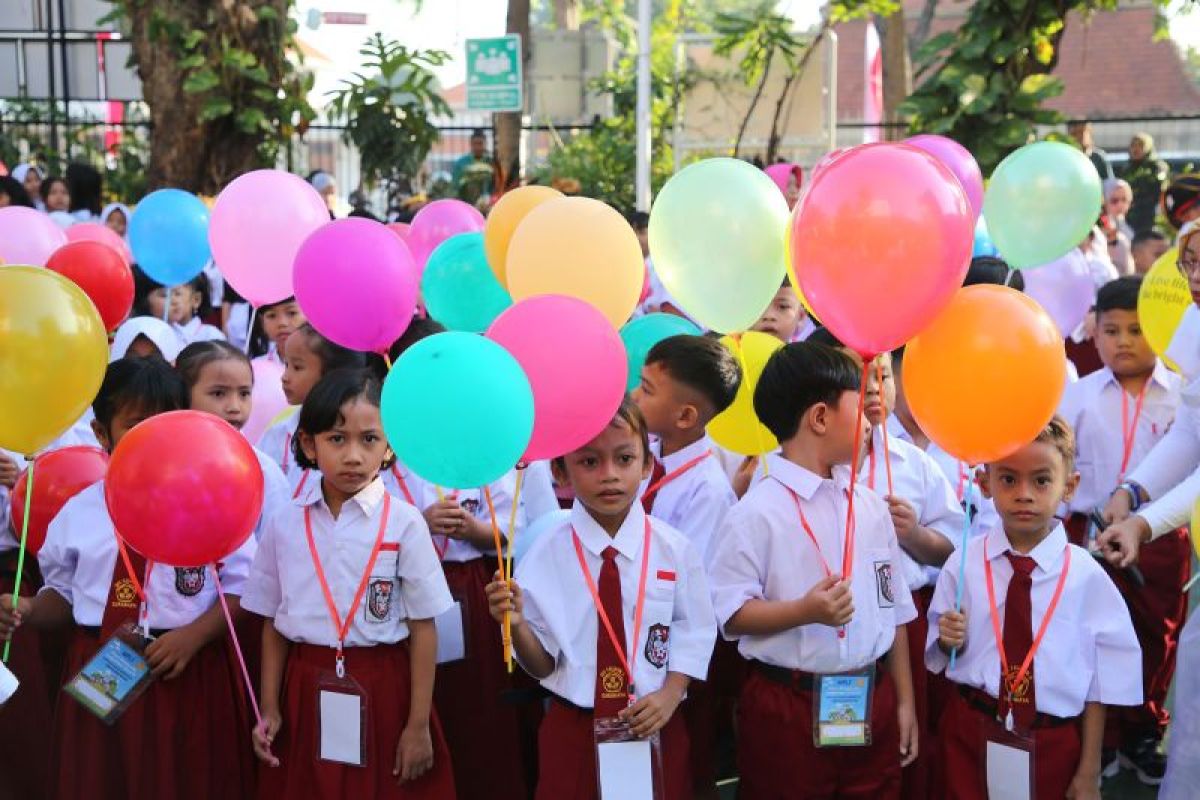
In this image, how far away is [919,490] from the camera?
12.0ft

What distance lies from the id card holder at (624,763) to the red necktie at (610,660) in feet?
0.13

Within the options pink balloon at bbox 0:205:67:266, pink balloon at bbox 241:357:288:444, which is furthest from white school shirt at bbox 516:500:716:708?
pink balloon at bbox 0:205:67:266

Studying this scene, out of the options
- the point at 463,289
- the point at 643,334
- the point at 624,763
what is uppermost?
the point at 463,289

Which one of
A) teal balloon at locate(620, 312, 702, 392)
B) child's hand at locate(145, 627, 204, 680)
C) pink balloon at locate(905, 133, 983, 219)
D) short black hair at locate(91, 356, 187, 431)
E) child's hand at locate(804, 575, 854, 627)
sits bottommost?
child's hand at locate(145, 627, 204, 680)

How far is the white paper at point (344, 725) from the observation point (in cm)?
309

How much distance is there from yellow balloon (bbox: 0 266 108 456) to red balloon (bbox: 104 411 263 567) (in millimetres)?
211

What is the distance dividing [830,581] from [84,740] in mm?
1925

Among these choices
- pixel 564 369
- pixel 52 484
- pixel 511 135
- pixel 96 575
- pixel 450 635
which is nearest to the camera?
pixel 564 369

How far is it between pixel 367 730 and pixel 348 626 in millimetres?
251

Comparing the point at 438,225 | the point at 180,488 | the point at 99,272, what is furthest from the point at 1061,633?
the point at 99,272

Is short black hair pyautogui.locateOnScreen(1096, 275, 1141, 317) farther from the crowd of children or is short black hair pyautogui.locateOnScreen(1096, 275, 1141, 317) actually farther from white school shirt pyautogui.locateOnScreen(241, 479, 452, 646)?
white school shirt pyautogui.locateOnScreen(241, 479, 452, 646)

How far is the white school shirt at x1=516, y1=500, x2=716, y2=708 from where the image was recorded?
9.87 ft

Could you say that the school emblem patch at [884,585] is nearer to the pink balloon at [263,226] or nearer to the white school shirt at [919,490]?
the white school shirt at [919,490]

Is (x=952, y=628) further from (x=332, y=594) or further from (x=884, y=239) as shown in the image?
(x=332, y=594)
